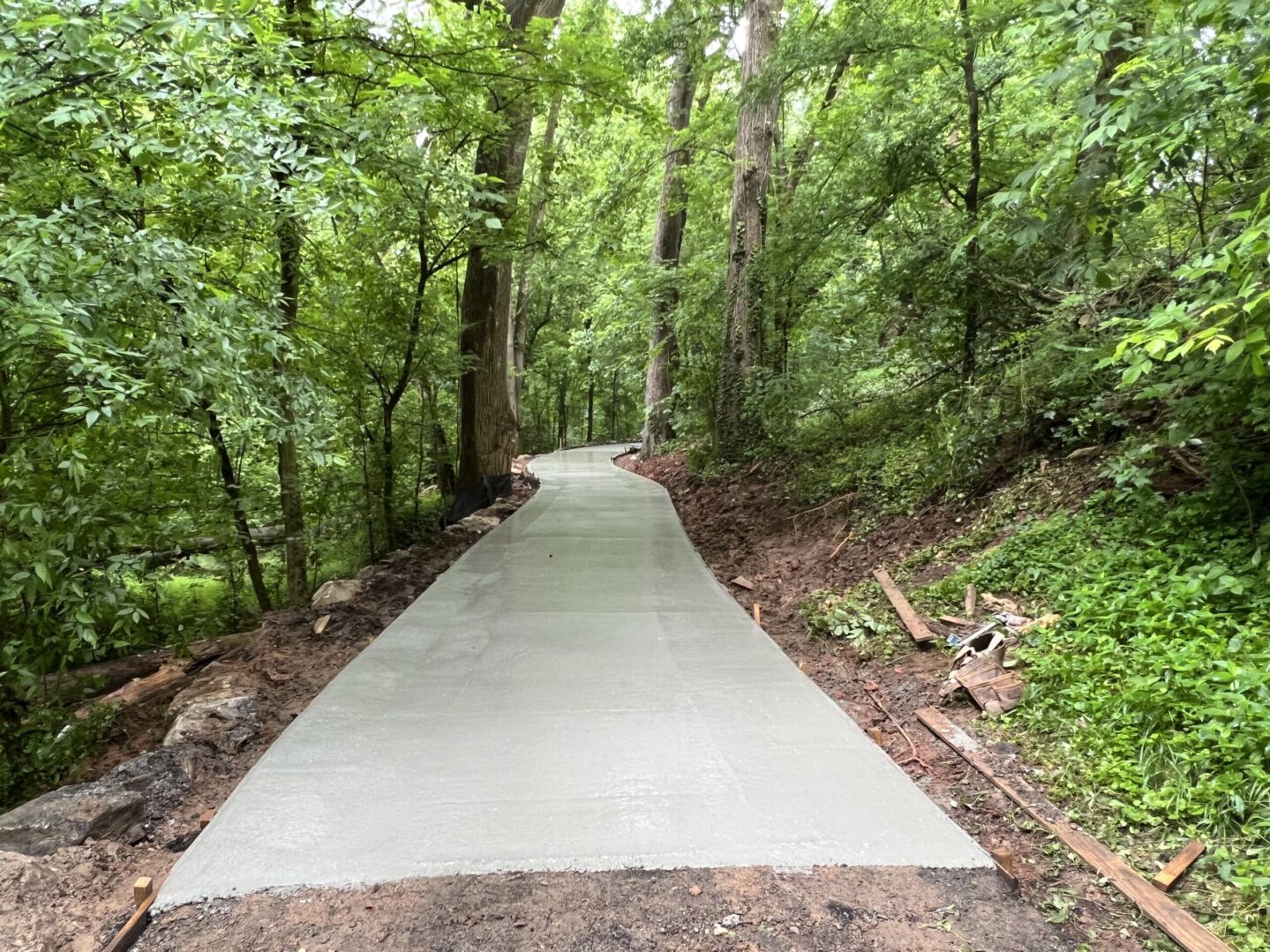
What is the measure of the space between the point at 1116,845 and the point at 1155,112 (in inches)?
124

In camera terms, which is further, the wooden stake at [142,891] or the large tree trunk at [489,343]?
the large tree trunk at [489,343]

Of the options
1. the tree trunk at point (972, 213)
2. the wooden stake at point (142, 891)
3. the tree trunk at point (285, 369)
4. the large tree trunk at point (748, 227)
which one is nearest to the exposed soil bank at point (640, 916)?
the wooden stake at point (142, 891)

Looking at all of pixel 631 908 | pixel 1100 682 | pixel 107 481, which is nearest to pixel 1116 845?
pixel 1100 682

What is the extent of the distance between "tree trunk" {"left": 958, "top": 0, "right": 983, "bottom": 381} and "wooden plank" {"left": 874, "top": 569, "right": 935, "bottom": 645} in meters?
2.43

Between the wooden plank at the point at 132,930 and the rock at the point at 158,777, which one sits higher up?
the wooden plank at the point at 132,930

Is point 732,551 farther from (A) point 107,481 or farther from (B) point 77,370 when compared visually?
(B) point 77,370

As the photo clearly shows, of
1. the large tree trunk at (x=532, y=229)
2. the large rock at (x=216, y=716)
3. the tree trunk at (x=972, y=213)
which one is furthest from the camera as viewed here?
the large tree trunk at (x=532, y=229)

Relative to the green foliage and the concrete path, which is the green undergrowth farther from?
the green foliage

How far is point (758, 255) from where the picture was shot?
8750mm

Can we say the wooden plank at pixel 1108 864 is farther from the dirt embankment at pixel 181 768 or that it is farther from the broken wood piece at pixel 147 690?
the broken wood piece at pixel 147 690

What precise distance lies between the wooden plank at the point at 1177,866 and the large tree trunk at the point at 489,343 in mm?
7632

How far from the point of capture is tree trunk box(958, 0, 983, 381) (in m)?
Answer: 5.94

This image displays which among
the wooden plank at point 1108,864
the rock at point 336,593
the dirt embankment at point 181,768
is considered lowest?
the dirt embankment at point 181,768

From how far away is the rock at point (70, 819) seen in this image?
2467mm
